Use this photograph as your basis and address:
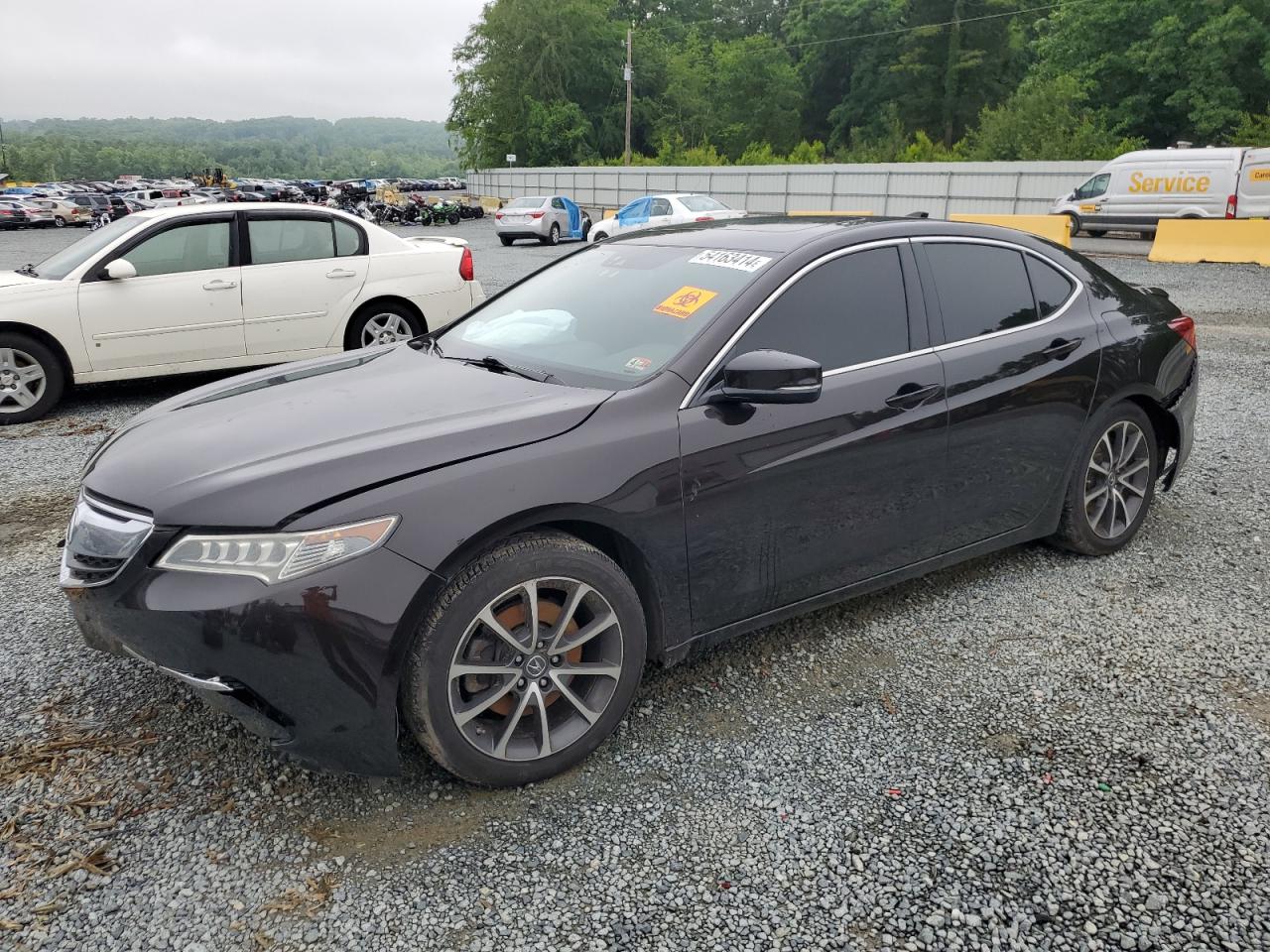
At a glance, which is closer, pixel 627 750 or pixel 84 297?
pixel 627 750

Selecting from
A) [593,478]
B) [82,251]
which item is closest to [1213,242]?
[82,251]

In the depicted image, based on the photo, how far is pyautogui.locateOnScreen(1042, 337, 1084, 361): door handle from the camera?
3818mm

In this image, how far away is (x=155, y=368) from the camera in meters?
7.23

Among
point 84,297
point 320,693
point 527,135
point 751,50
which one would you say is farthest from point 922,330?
point 751,50

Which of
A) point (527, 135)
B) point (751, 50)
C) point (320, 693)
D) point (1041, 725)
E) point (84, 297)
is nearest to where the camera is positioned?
point (320, 693)

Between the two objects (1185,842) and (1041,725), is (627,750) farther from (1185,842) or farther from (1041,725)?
(1185,842)

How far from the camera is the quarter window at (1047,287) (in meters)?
3.92

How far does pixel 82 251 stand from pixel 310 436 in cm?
590

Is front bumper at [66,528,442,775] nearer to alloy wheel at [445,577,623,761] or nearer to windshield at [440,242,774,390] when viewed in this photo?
alloy wheel at [445,577,623,761]

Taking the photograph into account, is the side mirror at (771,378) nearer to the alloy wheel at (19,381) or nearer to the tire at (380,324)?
the tire at (380,324)

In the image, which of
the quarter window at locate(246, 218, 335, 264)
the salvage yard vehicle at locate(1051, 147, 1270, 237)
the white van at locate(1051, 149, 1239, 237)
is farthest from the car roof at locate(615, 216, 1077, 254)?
the salvage yard vehicle at locate(1051, 147, 1270, 237)

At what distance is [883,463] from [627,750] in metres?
1.32

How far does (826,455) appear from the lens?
3.13 m

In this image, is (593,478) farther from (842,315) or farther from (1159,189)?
(1159,189)
